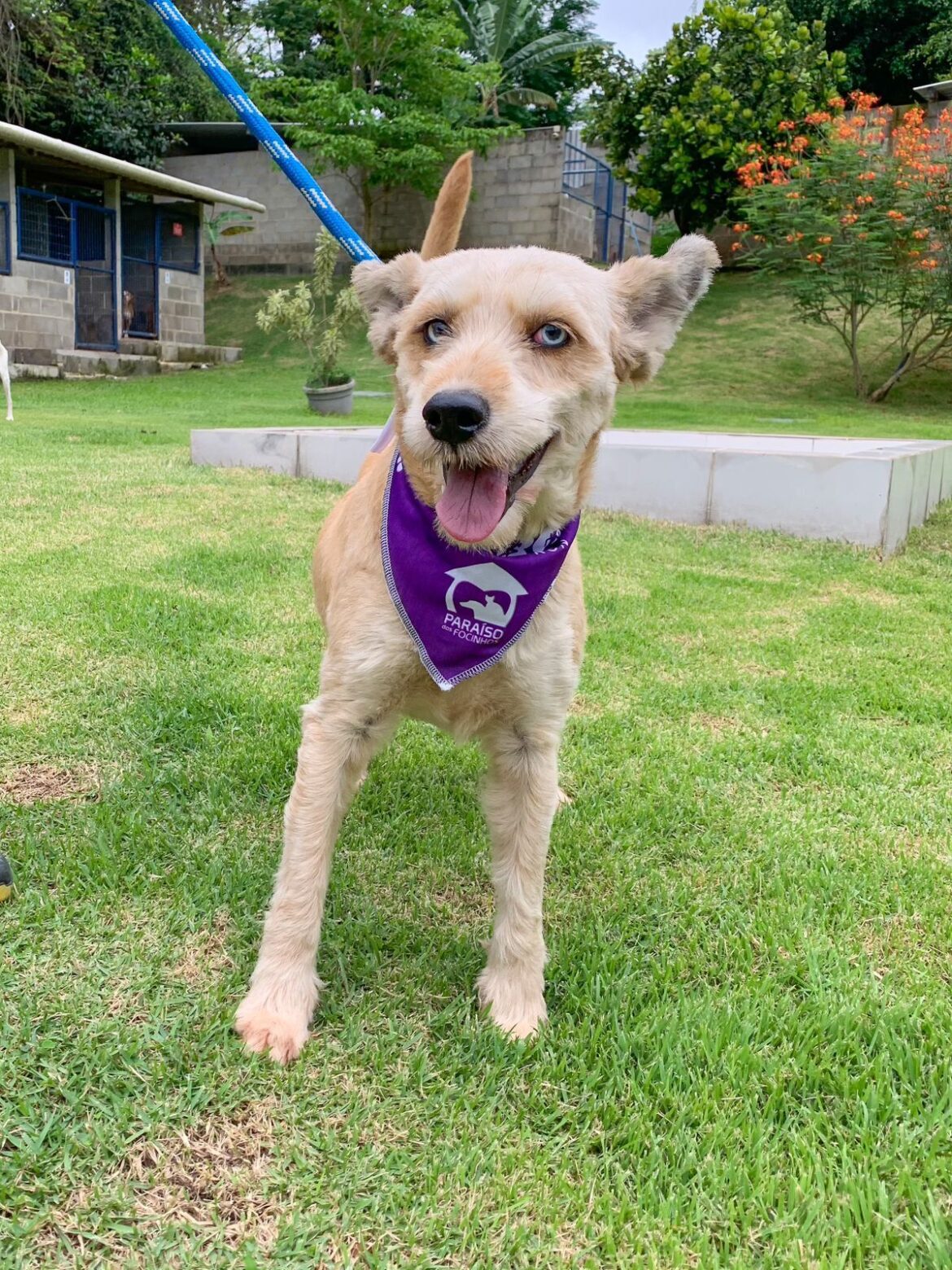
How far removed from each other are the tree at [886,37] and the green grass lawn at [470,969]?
27308mm

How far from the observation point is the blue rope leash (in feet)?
10.4

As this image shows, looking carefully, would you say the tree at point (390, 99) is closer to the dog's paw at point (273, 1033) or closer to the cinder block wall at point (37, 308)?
the cinder block wall at point (37, 308)

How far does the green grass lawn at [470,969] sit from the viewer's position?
157cm

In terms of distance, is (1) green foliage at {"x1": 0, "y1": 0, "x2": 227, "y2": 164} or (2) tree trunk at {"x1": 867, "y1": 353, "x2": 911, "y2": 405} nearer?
(2) tree trunk at {"x1": 867, "y1": 353, "x2": 911, "y2": 405}

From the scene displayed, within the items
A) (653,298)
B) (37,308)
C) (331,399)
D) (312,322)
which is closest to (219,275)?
(37,308)

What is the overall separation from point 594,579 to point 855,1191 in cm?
447

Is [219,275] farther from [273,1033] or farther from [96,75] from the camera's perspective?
[273,1033]

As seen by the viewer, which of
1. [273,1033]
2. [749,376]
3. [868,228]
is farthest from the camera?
[749,376]

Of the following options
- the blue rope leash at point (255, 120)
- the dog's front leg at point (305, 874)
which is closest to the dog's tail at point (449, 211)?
the blue rope leash at point (255, 120)

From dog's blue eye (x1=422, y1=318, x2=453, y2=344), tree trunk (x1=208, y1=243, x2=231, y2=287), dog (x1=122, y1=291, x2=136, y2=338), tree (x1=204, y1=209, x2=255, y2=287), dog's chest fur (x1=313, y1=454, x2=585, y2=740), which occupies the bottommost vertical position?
dog's chest fur (x1=313, y1=454, x2=585, y2=740)

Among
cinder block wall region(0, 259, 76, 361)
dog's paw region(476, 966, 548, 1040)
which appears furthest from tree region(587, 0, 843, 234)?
dog's paw region(476, 966, 548, 1040)

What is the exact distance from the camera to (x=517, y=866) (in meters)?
2.30

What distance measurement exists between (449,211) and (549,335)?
1062 millimetres

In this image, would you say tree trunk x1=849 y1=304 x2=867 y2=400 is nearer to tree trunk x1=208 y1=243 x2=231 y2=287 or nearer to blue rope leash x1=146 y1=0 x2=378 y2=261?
blue rope leash x1=146 y1=0 x2=378 y2=261
